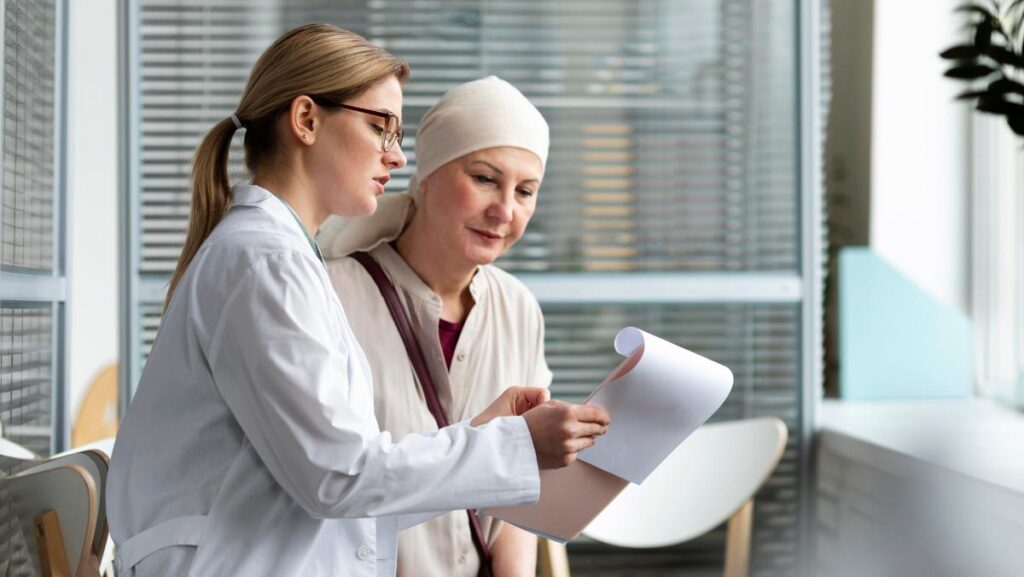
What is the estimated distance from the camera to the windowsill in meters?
2.17

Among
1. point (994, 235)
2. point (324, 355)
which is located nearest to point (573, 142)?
point (994, 235)

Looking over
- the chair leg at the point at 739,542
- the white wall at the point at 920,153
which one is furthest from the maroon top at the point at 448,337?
the white wall at the point at 920,153

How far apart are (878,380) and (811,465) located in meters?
0.39

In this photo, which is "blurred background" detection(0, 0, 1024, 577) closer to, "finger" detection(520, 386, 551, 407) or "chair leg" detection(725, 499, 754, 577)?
"chair leg" detection(725, 499, 754, 577)

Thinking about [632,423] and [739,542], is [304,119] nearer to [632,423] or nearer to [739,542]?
[632,423]

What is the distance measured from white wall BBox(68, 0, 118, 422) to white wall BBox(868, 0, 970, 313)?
3.13 meters

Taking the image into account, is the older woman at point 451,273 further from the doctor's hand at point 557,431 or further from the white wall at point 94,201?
the white wall at point 94,201

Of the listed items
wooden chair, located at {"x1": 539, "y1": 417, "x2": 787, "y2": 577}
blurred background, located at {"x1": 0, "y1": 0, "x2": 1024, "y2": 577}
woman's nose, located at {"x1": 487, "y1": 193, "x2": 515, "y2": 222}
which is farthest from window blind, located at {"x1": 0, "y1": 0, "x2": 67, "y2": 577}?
wooden chair, located at {"x1": 539, "y1": 417, "x2": 787, "y2": 577}

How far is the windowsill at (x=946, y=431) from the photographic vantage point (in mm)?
2168

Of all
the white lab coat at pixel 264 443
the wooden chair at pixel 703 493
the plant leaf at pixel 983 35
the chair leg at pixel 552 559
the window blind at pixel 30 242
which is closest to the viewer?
the white lab coat at pixel 264 443

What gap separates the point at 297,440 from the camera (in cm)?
115

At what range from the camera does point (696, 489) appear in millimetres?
2748

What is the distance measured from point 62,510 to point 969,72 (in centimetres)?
185

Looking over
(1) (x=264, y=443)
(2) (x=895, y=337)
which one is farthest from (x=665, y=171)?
(1) (x=264, y=443)
